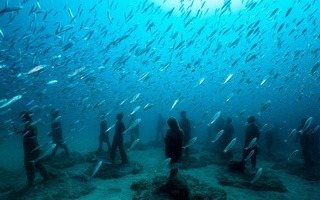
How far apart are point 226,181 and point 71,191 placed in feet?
19.7

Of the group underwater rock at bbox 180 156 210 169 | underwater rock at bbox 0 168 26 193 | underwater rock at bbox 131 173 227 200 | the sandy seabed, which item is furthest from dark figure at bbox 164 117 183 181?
underwater rock at bbox 0 168 26 193

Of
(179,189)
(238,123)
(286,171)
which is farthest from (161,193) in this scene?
(238,123)

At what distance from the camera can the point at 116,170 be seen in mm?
10789

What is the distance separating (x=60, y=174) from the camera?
32.8ft

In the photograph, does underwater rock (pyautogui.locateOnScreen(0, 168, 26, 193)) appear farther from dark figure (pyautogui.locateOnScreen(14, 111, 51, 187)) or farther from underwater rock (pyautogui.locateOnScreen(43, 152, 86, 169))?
underwater rock (pyautogui.locateOnScreen(43, 152, 86, 169))

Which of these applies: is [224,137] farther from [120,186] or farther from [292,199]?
[120,186]

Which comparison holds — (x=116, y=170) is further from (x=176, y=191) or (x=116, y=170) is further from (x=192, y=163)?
(x=176, y=191)

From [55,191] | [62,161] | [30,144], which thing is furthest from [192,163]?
[30,144]

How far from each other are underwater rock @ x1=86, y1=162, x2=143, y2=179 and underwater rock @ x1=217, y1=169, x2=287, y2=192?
389cm

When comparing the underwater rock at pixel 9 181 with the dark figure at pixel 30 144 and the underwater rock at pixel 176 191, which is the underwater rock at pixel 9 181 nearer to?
the dark figure at pixel 30 144

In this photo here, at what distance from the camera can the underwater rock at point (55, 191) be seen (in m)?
8.13

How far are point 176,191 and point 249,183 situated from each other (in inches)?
161

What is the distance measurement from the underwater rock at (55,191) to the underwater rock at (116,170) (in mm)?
1165

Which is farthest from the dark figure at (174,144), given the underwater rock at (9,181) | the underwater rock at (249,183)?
the underwater rock at (9,181)
